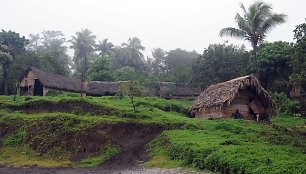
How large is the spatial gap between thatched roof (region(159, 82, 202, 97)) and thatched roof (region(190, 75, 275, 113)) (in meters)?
17.4

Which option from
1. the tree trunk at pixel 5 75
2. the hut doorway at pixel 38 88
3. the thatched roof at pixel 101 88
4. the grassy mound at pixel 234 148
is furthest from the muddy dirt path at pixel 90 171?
the tree trunk at pixel 5 75

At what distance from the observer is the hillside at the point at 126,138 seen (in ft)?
64.7

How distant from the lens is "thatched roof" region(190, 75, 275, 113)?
32.7 m

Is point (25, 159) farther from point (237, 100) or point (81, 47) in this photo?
point (81, 47)

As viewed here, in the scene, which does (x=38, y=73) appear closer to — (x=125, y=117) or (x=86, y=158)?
(x=125, y=117)

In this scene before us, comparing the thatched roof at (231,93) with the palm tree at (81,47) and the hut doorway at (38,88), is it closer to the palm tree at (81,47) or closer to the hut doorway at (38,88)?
the hut doorway at (38,88)

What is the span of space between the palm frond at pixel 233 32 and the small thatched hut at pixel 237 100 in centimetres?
662

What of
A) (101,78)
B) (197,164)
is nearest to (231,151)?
(197,164)

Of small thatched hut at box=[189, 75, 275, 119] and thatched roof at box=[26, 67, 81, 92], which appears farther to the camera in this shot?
thatched roof at box=[26, 67, 81, 92]

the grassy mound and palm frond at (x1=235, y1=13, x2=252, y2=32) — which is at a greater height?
palm frond at (x1=235, y1=13, x2=252, y2=32)

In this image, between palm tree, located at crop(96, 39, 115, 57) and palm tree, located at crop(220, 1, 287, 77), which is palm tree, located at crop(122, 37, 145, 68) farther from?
palm tree, located at crop(220, 1, 287, 77)

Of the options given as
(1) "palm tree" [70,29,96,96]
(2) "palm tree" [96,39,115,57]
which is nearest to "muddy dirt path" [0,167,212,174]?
(1) "palm tree" [70,29,96,96]

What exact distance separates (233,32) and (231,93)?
9639 millimetres

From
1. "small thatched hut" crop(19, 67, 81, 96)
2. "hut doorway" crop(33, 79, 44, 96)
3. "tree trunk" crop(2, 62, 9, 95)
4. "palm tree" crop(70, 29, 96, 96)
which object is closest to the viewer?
"small thatched hut" crop(19, 67, 81, 96)
